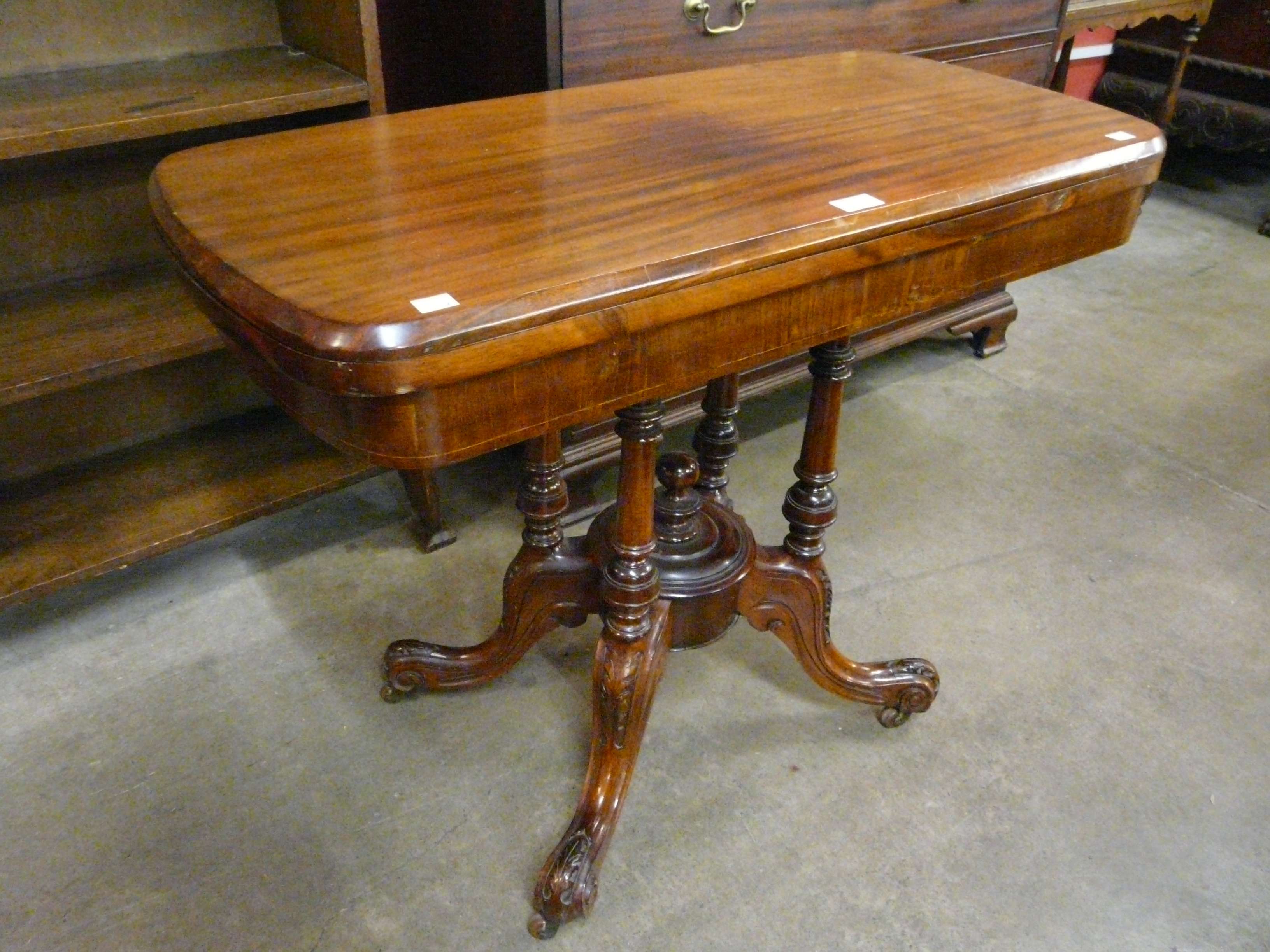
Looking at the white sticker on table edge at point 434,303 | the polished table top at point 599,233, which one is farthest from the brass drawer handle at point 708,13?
the white sticker on table edge at point 434,303

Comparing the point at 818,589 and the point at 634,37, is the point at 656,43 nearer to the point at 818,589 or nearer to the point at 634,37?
the point at 634,37

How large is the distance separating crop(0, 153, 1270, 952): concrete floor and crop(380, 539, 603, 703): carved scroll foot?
56mm

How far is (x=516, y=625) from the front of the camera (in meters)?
1.45

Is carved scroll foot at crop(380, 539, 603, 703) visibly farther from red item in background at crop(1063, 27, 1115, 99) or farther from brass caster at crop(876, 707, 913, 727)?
red item in background at crop(1063, 27, 1115, 99)

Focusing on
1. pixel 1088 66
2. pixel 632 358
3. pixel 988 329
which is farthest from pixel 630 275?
pixel 1088 66

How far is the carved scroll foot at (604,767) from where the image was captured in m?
1.21

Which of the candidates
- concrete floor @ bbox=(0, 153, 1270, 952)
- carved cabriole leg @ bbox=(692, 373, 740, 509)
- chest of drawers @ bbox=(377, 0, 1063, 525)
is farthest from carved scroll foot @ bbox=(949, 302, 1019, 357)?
carved cabriole leg @ bbox=(692, 373, 740, 509)

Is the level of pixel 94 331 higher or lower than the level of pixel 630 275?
lower

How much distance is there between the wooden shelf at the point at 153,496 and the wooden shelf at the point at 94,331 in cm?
25

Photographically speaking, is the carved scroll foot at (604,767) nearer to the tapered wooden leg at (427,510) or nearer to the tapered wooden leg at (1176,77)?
the tapered wooden leg at (427,510)

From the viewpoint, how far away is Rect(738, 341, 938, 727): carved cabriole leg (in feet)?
4.21

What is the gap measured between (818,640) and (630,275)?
748 millimetres

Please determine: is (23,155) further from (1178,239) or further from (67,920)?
(1178,239)

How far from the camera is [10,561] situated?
150 cm
